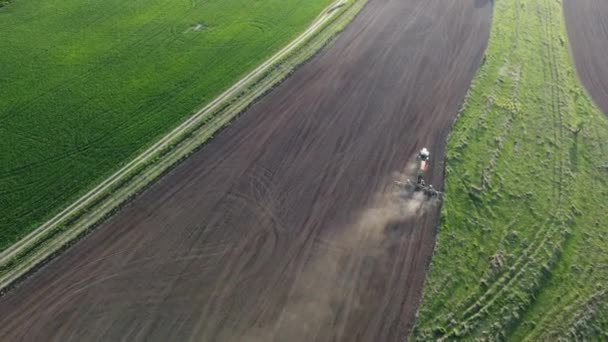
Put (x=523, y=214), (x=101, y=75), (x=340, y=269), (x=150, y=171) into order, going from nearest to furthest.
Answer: (x=340, y=269)
(x=523, y=214)
(x=150, y=171)
(x=101, y=75)

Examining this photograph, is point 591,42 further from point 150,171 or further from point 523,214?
point 150,171

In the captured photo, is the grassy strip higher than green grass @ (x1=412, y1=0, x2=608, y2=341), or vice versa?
the grassy strip

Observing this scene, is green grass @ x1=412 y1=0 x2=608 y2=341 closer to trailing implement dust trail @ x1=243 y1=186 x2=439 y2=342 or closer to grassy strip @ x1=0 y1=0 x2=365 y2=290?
trailing implement dust trail @ x1=243 y1=186 x2=439 y2=342

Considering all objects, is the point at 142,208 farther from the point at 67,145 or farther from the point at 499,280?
the point at 499,280

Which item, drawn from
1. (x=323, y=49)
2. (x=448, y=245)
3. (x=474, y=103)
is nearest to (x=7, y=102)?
(x=323, y=49)

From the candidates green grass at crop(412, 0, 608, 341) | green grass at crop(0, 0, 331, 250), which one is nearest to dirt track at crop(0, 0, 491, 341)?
green grass at crop(412, 0, 608, 341)

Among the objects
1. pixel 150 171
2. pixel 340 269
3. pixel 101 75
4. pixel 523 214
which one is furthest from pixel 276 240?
pixel 101 75

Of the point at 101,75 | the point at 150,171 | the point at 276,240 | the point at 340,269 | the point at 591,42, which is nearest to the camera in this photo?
the point at 340,269

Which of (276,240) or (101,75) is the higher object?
(101,75)
